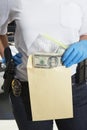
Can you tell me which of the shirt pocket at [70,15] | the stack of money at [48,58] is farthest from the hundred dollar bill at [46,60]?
the shirt pocket at [70,15]

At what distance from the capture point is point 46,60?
1.06 m

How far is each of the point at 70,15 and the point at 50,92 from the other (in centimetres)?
28

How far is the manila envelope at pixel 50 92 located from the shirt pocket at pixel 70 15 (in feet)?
0.51

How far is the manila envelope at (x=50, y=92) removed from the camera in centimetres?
109

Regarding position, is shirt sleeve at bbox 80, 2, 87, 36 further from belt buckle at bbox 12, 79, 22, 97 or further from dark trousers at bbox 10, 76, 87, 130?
belt buckle at bbox 12, 79, 22, 97

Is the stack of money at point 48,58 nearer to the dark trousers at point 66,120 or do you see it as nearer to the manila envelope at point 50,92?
the manila envelope at point 50,92

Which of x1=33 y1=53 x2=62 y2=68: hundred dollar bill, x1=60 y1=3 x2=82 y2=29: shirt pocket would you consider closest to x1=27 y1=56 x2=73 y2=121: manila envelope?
x1=33 y1=53 x2=62 y2=68: hundred dollar bill

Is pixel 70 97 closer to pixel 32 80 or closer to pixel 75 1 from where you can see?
pixel 32 80

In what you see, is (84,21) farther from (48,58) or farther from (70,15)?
(48,58)

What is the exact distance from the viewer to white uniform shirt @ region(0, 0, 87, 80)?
1.09 m

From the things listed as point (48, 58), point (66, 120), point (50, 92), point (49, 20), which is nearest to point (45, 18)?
point (49, 20)

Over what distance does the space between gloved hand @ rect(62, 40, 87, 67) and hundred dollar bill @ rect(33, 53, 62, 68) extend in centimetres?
3

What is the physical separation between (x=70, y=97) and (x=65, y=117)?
0.27 feet

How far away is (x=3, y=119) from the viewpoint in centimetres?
253
